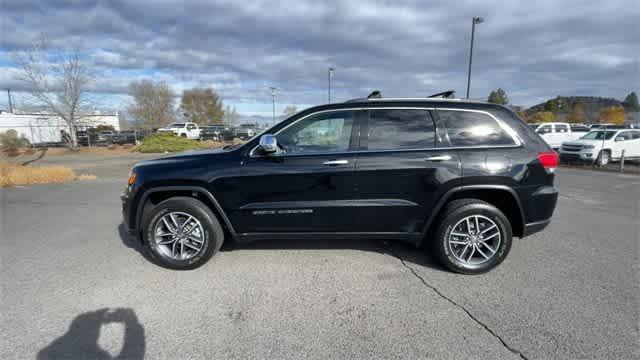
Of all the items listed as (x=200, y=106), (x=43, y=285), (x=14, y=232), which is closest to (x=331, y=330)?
(x=43, y=285)

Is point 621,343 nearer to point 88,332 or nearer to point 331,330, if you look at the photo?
point 331,330

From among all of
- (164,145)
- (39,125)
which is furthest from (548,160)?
(39,125)

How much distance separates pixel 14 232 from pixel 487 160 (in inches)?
263

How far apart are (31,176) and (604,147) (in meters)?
20.7

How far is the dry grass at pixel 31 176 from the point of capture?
8312 millimetres

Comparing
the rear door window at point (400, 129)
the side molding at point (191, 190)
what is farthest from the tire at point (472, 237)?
the side molding at point (191, 190)

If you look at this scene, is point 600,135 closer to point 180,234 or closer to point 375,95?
point 375,95

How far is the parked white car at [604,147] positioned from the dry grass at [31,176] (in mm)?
18776

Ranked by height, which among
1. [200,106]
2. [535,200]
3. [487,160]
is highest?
[200,106]

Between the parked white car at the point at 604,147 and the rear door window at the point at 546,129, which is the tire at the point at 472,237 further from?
the rear door window at the point at 546,129

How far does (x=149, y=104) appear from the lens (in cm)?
4569

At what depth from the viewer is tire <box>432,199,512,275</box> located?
10.9 feet

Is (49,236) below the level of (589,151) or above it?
below

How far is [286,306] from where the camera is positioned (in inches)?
110
